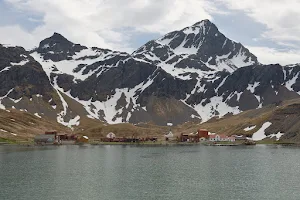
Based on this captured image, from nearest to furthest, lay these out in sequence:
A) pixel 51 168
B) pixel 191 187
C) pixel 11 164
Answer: pixel 191 187
pixel 51 168
pixel 11 164

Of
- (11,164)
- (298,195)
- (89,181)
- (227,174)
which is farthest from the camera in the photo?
(11,164)

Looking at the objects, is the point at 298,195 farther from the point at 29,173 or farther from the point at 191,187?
the point at 29,173

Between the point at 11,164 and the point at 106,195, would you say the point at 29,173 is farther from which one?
the point at 106,195

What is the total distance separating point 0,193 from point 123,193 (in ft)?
65.5

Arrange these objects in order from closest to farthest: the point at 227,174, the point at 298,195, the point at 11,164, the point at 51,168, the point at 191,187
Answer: the point at 298,195
the point at 191,187
the point at 227,174
the point at 51,168
the point at 11,164

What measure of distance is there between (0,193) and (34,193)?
544cm

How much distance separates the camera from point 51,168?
4117 inches

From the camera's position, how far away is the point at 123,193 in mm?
70750

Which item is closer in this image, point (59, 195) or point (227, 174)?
point (59, 195)

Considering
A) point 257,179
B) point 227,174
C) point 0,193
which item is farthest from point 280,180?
point 0,193

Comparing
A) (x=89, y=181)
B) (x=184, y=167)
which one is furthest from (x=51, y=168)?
(x=184, y=167)

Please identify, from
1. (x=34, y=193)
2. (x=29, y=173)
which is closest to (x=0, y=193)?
(x=34, y=193)

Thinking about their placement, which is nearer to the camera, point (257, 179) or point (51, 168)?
point (257, 179)

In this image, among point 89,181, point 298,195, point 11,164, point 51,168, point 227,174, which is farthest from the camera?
point 11,164
